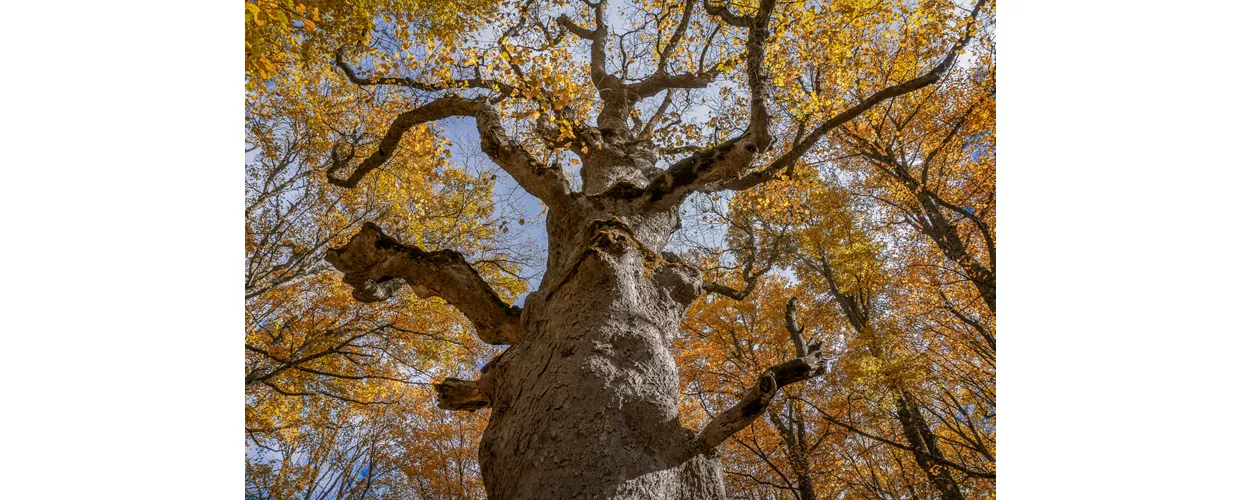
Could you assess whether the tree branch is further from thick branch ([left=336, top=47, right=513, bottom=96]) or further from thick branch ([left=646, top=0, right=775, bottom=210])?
thick branch ([left=336, top=47, right=513, bottom=96])

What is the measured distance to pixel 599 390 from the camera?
1.80 metres

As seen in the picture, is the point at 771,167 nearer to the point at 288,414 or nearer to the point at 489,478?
the point at 489,478

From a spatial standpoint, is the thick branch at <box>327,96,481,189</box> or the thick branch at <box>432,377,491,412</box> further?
the thick branch at <box>327,96,481,189</box>

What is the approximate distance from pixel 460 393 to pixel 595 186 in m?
2.18

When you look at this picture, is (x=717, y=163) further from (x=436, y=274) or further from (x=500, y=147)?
(x=436, y=274)

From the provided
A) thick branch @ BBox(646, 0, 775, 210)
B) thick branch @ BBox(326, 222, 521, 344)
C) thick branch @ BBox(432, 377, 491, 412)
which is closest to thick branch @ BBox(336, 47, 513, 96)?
thick branch @ BBox(326, 222, 521, 344)

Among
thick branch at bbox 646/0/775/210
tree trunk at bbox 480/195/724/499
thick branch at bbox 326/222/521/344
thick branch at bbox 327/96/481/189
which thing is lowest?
tree trunk at bbox 480/195/724/499

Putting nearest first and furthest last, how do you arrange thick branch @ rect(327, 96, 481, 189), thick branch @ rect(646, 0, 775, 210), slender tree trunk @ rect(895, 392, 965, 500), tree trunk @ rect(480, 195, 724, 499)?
tree trunk @ rect(480, 195, 724, 499), thick branch @ rect(646, 0, 775, 210), thick branch @ rect(327, 96, 481, 189), slender tree trunk @ rect(895, 392, 965, 500)

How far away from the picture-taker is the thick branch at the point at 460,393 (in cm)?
234

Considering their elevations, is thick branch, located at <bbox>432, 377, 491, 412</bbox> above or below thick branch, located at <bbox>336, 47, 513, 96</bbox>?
below

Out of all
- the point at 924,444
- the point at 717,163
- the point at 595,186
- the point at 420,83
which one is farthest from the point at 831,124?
the point at 924,444

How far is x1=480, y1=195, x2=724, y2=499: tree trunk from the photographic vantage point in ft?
5.25

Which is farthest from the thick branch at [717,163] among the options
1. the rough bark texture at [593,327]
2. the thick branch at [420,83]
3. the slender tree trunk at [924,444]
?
the slender tree trunk at [924,444]

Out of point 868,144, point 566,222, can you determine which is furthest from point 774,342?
point 566,222
